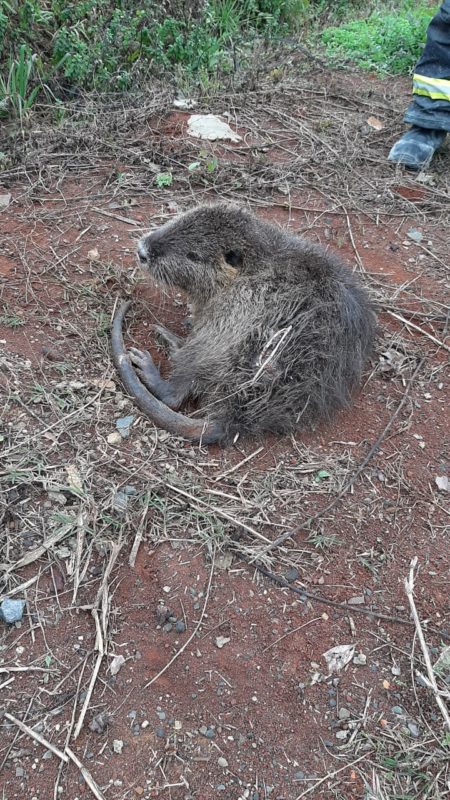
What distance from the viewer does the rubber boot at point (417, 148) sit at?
5.41m

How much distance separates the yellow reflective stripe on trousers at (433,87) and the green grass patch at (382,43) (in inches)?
66.8

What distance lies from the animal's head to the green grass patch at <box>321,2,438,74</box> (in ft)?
14.6

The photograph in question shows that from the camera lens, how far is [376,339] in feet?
12.7

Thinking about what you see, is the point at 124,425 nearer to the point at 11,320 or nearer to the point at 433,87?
the point at 11,320

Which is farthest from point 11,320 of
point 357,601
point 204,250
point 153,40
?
point 153,40

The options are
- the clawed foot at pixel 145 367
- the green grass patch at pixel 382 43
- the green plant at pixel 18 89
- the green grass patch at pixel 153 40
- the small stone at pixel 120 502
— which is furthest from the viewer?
the green grass patch at pixel 382 43

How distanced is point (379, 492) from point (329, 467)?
264 mm

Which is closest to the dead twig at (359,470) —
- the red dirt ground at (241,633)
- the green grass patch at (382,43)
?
the red dirt ground at (241,633)

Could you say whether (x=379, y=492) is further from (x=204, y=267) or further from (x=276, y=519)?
(x=204, y=267)

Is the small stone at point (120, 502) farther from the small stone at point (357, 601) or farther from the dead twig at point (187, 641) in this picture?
the small stone at point (357, 601)

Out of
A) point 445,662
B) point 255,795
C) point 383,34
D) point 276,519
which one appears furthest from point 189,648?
point 383,34

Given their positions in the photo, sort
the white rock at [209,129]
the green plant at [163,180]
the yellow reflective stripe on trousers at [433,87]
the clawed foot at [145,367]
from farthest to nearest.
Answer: the white rock at [209,129] → the yellow reflective stripe on trousers at [433,87] → the green plant at [163,180] → the clawed foot at [145,367]

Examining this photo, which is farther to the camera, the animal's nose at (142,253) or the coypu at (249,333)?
the animal's nose at (142,253)

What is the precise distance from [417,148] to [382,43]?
2.67 m
